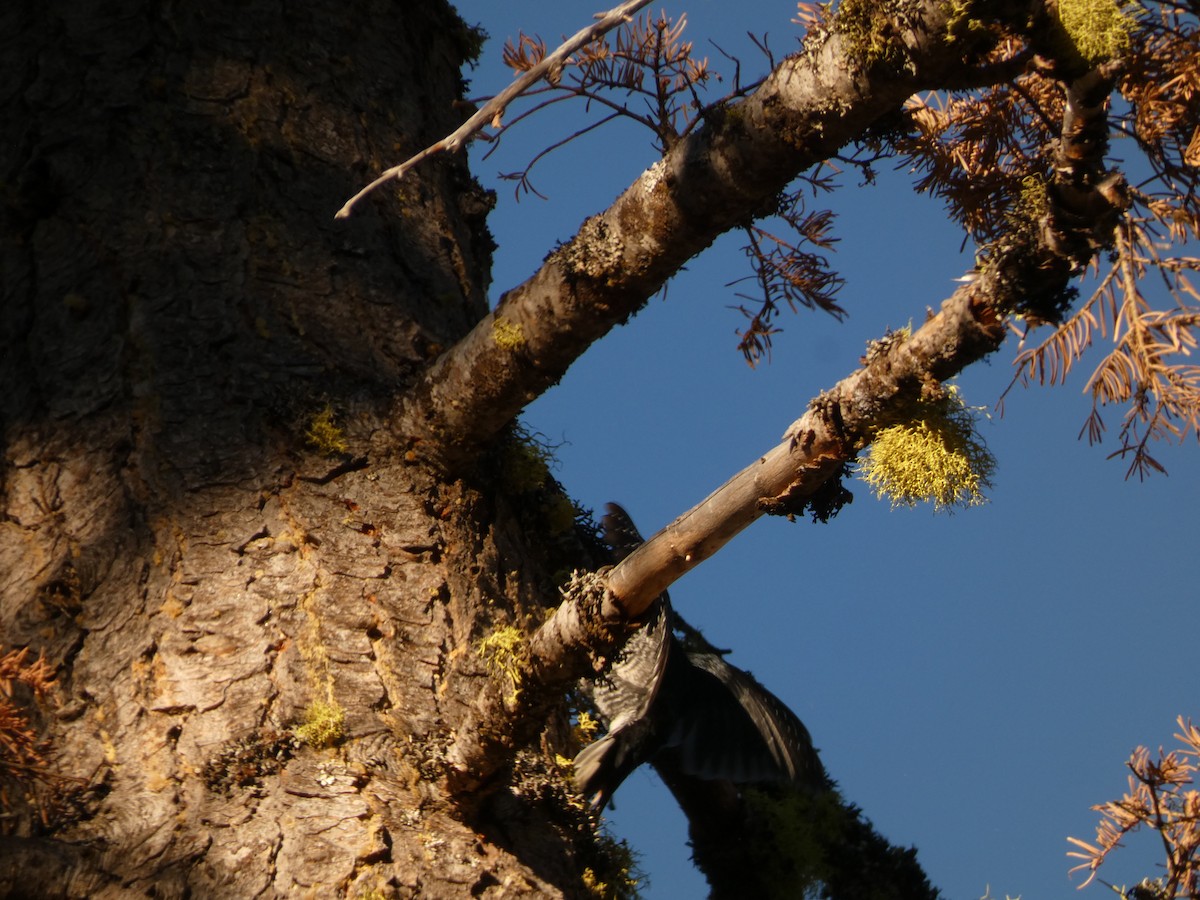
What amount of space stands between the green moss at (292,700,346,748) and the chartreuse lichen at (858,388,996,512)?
75cm

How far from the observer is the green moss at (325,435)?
1.76 m

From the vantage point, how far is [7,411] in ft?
5.71

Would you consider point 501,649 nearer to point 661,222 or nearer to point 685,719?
point 661,222

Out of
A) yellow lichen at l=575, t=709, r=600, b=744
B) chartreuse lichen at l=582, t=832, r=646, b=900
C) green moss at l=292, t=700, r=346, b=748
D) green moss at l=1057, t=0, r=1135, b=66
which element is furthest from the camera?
yellow lichen at l=575, t=709, r=600, b=744

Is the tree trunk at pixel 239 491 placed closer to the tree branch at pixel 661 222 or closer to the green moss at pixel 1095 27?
the tree branch at pixel 661 222

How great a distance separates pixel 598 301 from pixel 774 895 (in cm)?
137

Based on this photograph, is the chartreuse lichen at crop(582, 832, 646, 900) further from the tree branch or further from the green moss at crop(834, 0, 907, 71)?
the green moss at crop(834, 0, 907, 71)

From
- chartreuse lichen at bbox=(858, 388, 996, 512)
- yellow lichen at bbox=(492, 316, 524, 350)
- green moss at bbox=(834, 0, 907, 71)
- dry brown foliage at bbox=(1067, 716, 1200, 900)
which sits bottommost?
dry brown foliage at bbox=(1067, 716, 1200, 900)

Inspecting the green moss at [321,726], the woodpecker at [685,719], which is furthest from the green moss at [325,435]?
the woodpecker at [685,719]

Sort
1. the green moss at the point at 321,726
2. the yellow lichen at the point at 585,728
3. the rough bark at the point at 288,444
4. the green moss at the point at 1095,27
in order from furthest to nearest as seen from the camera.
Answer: the yellow lichen at the point at 585,728, the green moss at the point at 321,726, the rough bark at the point at 288,444, the green moss at the point at 1095,27

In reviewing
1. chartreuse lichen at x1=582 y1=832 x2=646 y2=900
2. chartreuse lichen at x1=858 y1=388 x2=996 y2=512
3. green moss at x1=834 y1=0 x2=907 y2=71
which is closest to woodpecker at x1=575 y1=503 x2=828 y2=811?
chartreuse lichen at x1=582 y1=832 x2=646 y2=900

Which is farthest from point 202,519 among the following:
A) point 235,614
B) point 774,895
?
point 774,895

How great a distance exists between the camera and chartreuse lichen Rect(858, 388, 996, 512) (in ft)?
4.35

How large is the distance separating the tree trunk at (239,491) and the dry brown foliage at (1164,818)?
74cm
